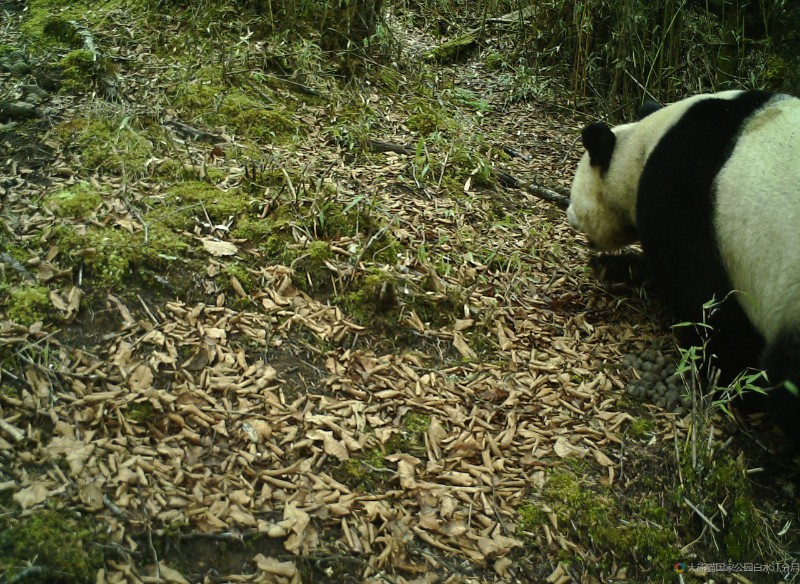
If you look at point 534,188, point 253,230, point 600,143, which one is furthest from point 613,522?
point 534,188

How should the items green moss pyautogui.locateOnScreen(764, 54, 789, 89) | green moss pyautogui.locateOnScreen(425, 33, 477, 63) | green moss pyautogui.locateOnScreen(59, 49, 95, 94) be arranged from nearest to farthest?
green moss pyautogui.locateOnScreen(59, 49, 95, 94)
green moss pyautogui.locateOnScreen(764, 54, 789, 89)
green moss pyautogui.locateOnScreen(425, 33, 477, 63)

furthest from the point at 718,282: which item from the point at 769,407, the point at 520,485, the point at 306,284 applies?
the point at 306,284

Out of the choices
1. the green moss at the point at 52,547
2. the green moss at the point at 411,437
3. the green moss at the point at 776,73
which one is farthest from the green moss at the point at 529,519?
the green moss at the point at 776,73

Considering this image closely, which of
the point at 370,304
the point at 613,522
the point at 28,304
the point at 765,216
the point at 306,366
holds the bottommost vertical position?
the point at 613,522

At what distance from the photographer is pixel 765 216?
388 cm

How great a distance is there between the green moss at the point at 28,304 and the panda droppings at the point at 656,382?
3.42m

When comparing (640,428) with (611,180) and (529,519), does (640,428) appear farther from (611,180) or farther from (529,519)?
(611,180)

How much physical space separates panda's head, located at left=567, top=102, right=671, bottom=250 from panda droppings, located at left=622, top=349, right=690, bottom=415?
4.13 feet

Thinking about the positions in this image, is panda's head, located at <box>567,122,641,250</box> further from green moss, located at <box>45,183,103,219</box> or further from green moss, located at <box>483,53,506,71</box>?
green moss, located at <box>45,183,103,219</box>

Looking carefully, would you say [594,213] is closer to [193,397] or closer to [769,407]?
[769,407]

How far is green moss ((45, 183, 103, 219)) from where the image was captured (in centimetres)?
418

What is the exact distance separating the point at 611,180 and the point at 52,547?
4480 millimetres

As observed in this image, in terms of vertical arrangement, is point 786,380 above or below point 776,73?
below

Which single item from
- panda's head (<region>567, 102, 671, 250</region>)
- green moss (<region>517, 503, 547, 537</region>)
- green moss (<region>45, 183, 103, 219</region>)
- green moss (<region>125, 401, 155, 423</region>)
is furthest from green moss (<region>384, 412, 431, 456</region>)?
panda's head (<region>567, 102, 671, 250</region>)
